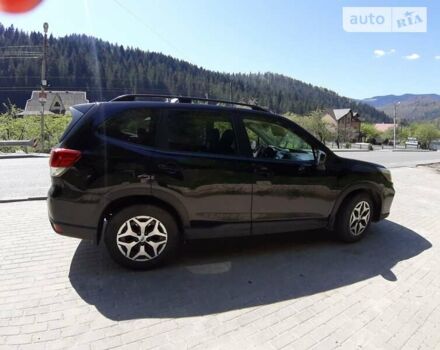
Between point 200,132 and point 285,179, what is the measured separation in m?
1.15

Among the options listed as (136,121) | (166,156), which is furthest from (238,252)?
(136,121)

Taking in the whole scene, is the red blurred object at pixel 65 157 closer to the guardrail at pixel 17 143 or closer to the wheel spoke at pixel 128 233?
the wheel spoke at pixel 128 233

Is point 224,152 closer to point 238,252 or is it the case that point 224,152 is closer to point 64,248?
point 238,252

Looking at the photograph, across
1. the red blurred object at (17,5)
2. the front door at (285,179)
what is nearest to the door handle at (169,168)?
the front door at (285,179)

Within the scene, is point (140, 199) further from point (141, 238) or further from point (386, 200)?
point (386, 200)

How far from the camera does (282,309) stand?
3133 mm

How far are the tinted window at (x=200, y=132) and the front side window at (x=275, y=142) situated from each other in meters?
0.27

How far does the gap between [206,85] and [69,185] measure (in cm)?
11242

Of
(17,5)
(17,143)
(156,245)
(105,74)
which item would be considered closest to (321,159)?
(156,245)

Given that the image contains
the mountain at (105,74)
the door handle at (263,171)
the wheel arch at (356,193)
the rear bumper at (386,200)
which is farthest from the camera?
the mountain at (105,74)

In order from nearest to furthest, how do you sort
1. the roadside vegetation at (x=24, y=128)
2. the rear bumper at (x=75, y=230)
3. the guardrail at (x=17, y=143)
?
the rear bumper at (x=75, y=230), the guardrail at (x=17, y=143), the roadside vegetation at (x=24, y=128)

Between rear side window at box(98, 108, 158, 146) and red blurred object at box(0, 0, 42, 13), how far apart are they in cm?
212

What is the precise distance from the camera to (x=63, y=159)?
11.4ft

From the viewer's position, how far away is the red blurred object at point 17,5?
4258 mm
